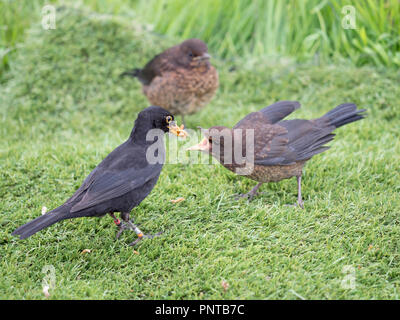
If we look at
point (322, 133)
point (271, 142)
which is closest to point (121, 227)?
point (271, 142)

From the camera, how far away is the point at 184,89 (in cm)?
531

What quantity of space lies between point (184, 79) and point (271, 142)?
1.91 meters

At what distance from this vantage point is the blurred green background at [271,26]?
252 inches

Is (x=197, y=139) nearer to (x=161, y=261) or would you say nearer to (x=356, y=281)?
(x=161, y=261)

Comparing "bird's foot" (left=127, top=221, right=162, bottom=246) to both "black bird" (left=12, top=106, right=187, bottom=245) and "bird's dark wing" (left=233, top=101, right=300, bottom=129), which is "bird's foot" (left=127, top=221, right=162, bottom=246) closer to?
"black bird" (left=12, top=106, right=187, bottom=245)

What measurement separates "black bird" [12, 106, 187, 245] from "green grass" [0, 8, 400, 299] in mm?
390

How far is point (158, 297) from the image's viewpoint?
9.86 ft

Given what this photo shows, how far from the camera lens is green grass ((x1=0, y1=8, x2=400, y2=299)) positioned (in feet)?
10.2

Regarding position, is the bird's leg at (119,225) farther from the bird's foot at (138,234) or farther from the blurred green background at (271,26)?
the blurred green background at (271,26)

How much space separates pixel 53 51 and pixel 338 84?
442 centimetres

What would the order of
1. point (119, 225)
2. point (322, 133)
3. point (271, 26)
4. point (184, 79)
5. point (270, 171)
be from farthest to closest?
point (271, 26) → point (184, 79) → point (322, 133) → point (270, 171) → point (119, 225)

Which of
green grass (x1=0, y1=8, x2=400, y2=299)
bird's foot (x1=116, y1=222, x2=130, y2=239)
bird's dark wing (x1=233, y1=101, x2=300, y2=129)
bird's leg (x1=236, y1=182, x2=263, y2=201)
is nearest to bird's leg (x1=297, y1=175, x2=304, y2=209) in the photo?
green grass (x1=0, y1=8, x2=400, y2=299)

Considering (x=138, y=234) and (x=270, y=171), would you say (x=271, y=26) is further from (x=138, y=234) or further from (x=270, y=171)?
(x=138, y=234)
